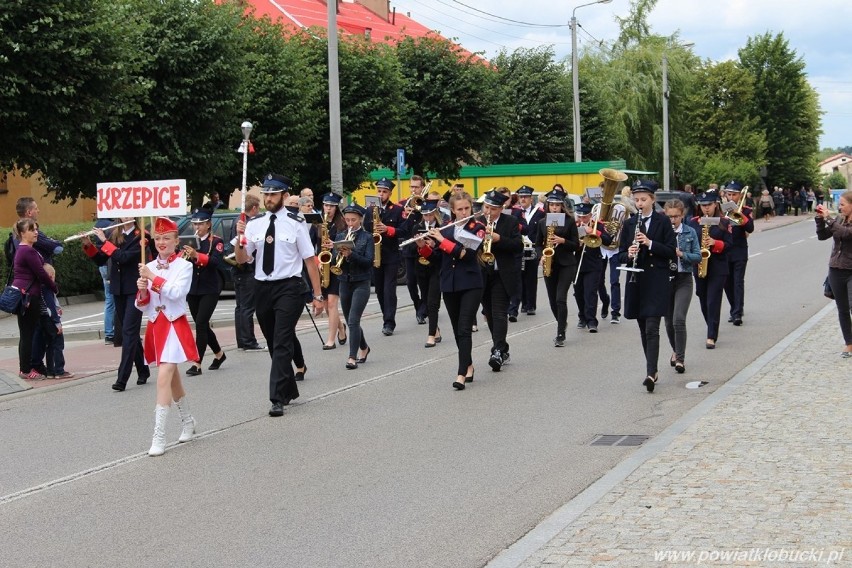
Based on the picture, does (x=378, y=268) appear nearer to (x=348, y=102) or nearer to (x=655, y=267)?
(x=655, y=267)

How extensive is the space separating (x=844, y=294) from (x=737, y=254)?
3.15 metres

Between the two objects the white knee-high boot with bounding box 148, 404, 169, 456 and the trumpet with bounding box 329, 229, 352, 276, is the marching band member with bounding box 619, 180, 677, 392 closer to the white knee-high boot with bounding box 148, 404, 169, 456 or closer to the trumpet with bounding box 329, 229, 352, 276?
the trumpet with bounding box 329, 229, 352, 276

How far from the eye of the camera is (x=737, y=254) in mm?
15977

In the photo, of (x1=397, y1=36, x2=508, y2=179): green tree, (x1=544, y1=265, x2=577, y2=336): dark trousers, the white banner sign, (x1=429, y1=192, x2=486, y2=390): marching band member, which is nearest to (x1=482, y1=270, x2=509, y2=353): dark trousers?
(x1=429, y1=192, x2=486, y2=390): marching band member

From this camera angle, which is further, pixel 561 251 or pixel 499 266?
pixel 561 251

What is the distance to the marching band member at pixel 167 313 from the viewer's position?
9273mm

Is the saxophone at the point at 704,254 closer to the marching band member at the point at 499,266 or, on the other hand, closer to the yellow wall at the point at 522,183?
the marching band member at the point at 499,266

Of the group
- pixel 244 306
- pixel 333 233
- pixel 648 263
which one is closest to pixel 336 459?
pixel 648 263

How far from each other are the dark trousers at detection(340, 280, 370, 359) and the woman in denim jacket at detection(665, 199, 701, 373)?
345 centimetres

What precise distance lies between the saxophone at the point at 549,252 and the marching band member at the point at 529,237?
0.78 metres

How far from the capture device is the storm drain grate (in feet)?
29.3

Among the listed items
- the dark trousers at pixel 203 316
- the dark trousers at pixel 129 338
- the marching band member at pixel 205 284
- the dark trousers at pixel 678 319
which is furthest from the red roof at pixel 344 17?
the dark trousers at pixel 678 319

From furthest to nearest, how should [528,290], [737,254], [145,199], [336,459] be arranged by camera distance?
[528,290] < [737,254] < [145,199] < [336,459]

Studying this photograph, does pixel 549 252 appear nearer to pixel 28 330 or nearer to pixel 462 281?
pixel 462 281
